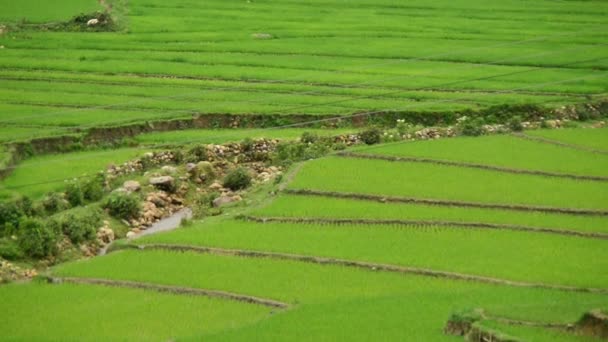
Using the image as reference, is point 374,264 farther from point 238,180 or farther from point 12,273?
point 238,180

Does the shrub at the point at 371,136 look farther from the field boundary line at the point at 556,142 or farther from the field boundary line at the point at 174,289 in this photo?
the field boundary line at the point at 174,289

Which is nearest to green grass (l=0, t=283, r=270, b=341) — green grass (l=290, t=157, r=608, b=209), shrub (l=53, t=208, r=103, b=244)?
shrub (l=53, t=208, r=103, b=244)

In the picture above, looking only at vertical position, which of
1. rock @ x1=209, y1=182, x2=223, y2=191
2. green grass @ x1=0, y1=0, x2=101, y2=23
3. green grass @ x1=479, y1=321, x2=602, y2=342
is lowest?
rock @ x1=209, y1=182, x2=223, y2=191

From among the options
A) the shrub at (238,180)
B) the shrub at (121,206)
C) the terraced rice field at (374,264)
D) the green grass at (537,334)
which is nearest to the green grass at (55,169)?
the shrub at (121,206)

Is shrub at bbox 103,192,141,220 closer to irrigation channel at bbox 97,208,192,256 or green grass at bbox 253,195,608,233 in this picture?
irrigation channel at bbox 97,208,192,256

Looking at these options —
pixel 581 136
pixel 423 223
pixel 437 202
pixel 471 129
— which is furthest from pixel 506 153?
pixel 423 223
